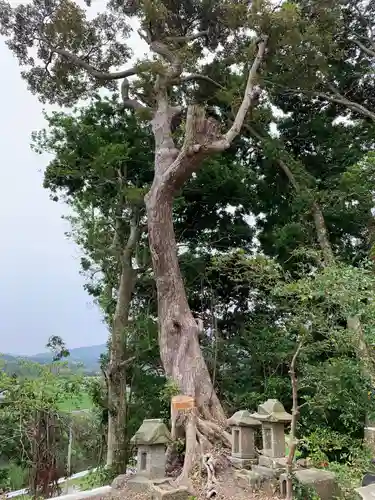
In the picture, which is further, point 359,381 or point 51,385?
point 359,381

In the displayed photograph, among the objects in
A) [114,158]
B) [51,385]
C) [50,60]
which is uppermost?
[50,60]

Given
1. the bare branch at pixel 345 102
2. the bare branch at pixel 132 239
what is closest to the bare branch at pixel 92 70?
the bare branch at pixel 132 239

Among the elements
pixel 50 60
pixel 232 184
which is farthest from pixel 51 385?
pixel 50 60

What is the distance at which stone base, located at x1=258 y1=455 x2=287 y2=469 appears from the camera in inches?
170

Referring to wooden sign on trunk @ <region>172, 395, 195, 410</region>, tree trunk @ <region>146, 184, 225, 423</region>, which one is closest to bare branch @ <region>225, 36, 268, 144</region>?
tree trunk @ <region>146, 184, 225, 423</region>

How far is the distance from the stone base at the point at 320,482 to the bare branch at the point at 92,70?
7540 millimetres

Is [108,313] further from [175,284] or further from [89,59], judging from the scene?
[89,59]

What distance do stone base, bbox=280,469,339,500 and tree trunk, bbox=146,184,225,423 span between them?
173 centimetres

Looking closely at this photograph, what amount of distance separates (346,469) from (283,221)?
5639 mm

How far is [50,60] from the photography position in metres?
8.92

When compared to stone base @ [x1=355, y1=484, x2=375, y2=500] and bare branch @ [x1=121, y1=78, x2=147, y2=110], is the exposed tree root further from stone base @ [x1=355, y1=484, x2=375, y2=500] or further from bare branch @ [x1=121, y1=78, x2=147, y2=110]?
bare branch @ [x1=121, y1=78, x2=147, y2=110]

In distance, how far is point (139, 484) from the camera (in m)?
4.30

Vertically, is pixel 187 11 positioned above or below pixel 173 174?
above

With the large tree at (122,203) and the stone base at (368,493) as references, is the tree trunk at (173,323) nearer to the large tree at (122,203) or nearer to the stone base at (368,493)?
the large tree at (122,203)
